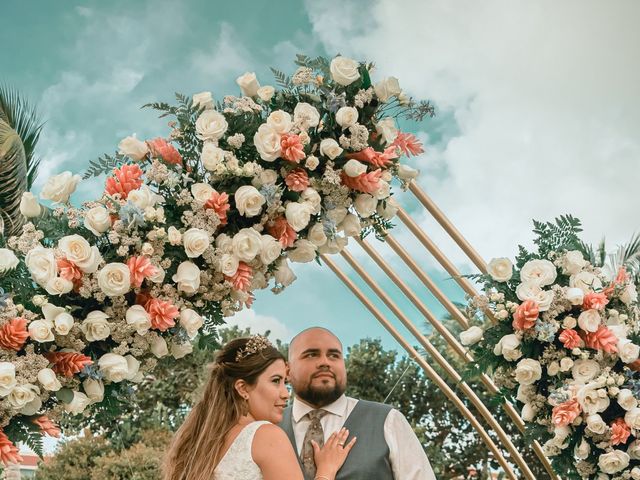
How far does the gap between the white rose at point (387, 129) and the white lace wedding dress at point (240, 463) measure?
59.1 inches

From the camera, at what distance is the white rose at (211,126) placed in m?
3.71

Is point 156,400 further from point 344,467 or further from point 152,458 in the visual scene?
point 344,467

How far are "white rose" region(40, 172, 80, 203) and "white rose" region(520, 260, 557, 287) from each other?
2566 mm

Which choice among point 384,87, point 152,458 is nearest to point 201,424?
point 384,87

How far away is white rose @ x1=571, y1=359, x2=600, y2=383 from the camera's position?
4.65 meters

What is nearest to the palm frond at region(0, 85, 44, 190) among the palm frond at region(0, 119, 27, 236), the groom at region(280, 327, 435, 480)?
the palm frond at region(0, 119, 27, 236)

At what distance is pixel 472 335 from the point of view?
4.79 m

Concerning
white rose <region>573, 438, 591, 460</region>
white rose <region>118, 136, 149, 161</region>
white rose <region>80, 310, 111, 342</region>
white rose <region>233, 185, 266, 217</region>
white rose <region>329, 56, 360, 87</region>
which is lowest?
white rose <region>80, 310, 111, 342</region>

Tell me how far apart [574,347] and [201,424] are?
212cm

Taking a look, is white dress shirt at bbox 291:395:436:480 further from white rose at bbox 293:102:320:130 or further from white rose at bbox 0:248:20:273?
white rose at bbox 0:248:20:273

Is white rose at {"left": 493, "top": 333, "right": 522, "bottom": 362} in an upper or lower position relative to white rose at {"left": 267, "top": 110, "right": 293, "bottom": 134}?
lower

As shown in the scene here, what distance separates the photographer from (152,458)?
35.2 ft

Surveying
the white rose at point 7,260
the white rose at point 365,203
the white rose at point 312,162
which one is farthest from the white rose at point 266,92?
the white rose at point 7,260

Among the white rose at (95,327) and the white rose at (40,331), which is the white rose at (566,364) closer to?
the white rose at (95,327)
